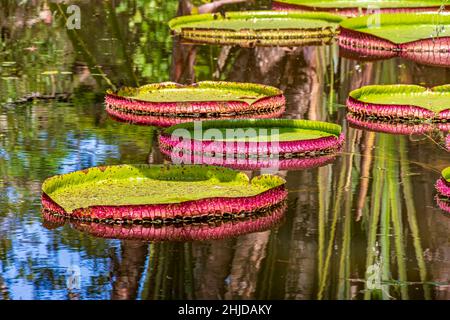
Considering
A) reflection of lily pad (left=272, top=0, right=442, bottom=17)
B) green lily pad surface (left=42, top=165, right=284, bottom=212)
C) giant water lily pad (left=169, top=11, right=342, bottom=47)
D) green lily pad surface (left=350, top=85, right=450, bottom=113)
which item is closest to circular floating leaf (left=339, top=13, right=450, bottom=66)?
giant water lily pad (left=169, top=11, right=342, bottom=47)

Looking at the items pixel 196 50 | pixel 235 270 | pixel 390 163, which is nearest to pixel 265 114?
pixel 390 163

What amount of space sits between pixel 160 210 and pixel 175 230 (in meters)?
0.14

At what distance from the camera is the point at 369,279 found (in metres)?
6.79

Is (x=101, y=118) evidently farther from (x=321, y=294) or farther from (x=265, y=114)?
(x=321, y=294)

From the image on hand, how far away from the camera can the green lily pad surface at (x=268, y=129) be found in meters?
9.52

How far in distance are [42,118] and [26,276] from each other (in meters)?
4.02

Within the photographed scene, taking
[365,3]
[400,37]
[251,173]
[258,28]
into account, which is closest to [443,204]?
[251,173]

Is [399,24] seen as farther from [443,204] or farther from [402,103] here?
[443,204]

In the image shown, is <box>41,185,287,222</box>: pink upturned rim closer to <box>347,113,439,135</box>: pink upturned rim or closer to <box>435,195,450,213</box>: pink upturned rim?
<box>435,195,450,213</box>: pink upturned rim

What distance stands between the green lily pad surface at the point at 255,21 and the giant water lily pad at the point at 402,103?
12.5 feet

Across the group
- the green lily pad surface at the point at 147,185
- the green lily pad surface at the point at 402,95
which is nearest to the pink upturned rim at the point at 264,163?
the green lily pad surface at the point at 147,185

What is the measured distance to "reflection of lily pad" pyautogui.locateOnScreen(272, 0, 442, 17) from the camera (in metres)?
16.1

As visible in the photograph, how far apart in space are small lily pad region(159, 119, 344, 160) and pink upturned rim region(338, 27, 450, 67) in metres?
3.72

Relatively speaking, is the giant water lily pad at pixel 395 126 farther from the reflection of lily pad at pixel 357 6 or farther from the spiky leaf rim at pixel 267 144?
the reflection of lily pad at pixel 357 6
